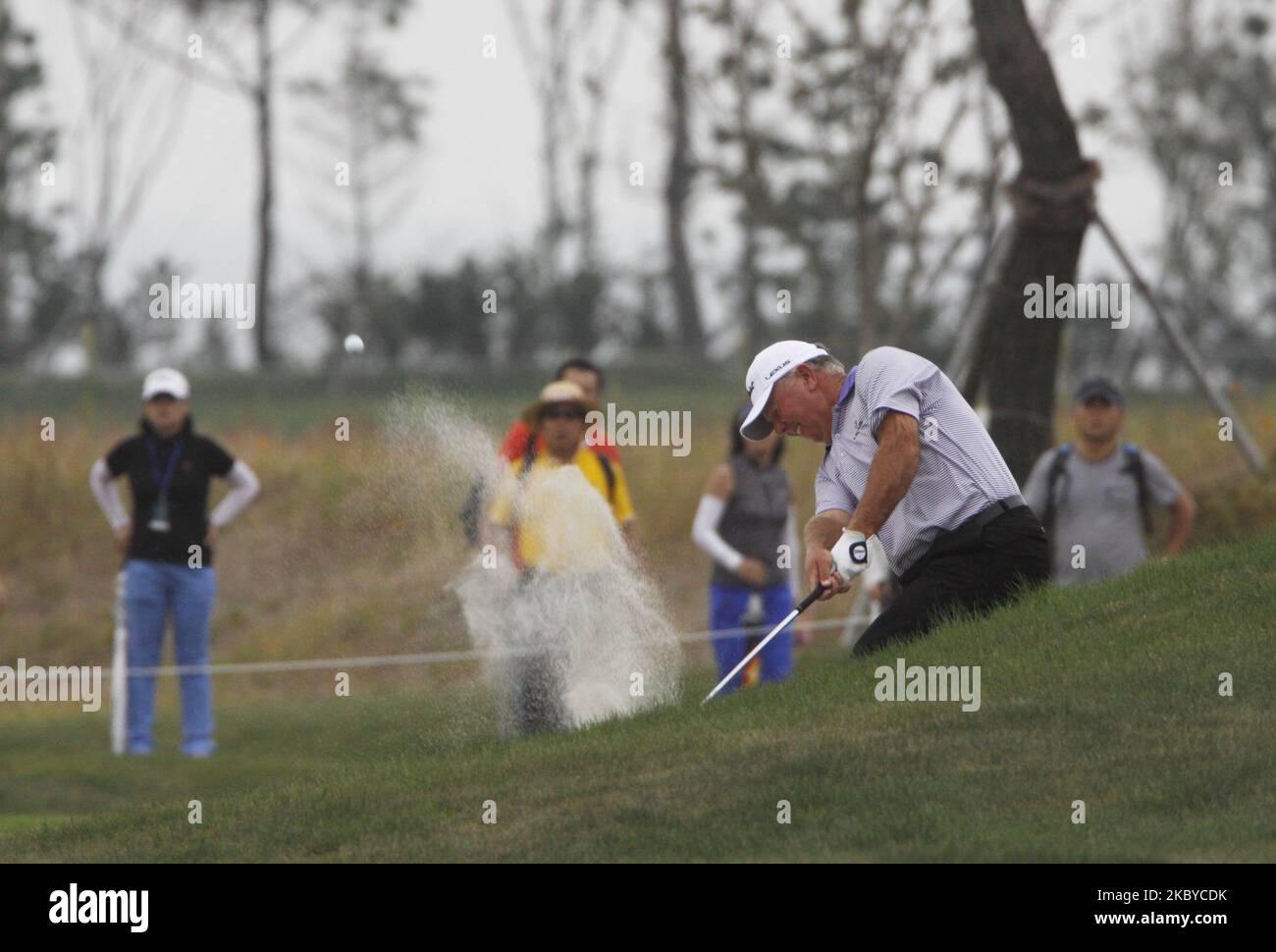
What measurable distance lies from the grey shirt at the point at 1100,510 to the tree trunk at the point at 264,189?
3068cm

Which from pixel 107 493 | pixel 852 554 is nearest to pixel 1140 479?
pixel 852 554

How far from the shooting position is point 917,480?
29.0ft

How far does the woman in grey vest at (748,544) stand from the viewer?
1320 centimetres

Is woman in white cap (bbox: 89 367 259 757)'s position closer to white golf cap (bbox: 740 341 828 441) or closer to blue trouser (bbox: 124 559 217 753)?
blue trouser (bbox: 124 559 217 753)

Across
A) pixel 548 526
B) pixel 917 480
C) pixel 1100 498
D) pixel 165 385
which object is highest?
pixel 165 385

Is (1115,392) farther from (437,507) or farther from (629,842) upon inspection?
(629,842)

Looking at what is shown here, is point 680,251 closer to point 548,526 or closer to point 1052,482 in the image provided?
point 1052,482

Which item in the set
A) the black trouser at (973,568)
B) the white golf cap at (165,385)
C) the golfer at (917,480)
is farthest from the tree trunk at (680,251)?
the black trouser at (973,568)

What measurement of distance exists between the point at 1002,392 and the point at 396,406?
16.8ft

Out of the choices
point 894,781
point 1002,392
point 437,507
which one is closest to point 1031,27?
point 1002,392

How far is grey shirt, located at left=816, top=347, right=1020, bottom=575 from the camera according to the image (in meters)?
8.61

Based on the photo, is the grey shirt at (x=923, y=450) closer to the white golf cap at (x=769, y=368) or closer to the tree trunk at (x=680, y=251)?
the white golf cap at (x=769, y=368)

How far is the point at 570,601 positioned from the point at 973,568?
2.56 meters

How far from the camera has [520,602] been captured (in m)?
11.0
